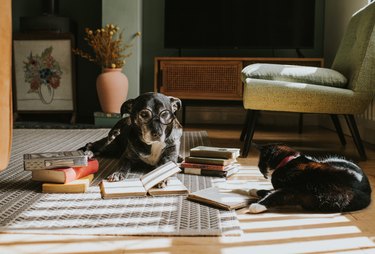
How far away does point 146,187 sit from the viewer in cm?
163

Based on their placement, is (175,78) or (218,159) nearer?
(218,159)

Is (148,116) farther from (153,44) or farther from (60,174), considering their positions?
(153,44)

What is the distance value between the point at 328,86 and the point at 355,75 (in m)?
0.16

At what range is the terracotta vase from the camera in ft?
13.0

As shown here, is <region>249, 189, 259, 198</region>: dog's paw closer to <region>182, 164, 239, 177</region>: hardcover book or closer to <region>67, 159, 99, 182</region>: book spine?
<region>182, 164, 239, 177</region>: hardcover book

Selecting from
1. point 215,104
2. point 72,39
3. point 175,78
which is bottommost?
point 215,104

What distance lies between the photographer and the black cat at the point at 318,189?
143 cm

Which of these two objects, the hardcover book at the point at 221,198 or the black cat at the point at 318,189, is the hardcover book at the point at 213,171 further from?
the black cat at the point at 318,189

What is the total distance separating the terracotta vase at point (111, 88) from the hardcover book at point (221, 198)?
2.48 m

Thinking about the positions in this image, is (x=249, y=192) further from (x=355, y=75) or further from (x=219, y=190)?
(x=355, y=75)

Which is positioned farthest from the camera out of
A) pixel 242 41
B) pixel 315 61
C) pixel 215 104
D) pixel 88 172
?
pixel 215 104

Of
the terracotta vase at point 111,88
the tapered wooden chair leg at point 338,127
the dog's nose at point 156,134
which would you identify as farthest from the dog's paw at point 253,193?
the terracotta vase at point 111,88

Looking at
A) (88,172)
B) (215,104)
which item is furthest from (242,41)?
(88,172)

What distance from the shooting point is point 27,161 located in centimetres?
169
